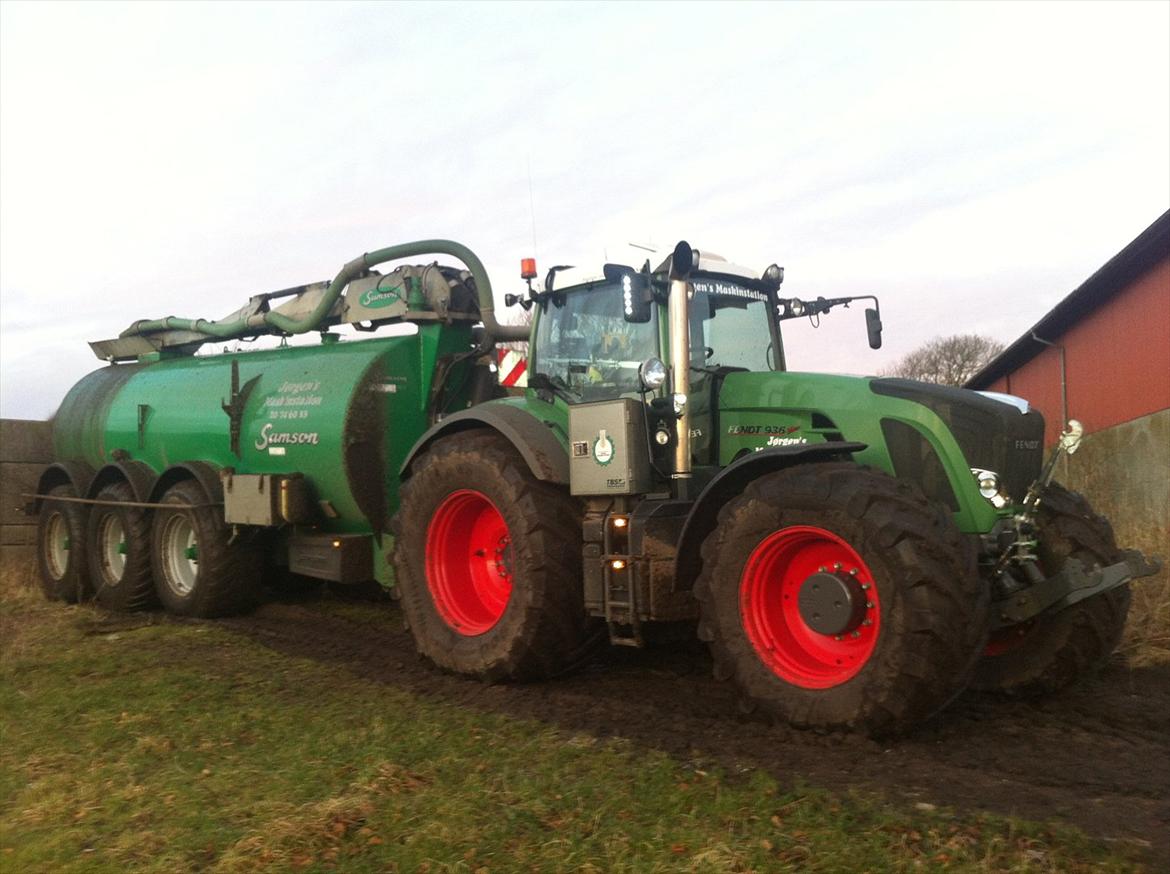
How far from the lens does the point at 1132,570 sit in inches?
209

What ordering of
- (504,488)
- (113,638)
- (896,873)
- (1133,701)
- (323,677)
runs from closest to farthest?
(896,873)
(1133,701)
(504,488)
(323,677)
(113,638)

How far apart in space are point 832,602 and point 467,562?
2.89m

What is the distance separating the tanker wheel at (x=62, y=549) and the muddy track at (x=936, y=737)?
15.3 feet

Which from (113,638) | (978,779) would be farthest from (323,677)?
(978,779)

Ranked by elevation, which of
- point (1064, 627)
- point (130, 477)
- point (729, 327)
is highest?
point (729, 327)

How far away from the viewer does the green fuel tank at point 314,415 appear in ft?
26.8

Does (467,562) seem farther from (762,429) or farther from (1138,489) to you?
(1138,489)

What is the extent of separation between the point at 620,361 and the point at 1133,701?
3.29m

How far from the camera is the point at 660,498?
6070 mm

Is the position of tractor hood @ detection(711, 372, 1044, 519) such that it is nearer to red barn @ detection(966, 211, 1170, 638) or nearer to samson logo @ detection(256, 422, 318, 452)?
red barn @ detection(966, 211, 1170, 638)

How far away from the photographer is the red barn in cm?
1025

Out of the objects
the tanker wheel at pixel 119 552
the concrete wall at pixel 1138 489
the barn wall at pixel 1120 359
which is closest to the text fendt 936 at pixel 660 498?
the tanker wheel at pixel 119 552

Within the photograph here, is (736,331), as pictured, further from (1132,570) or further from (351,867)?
(351,867)

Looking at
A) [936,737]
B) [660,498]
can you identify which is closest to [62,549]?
[660,498]
